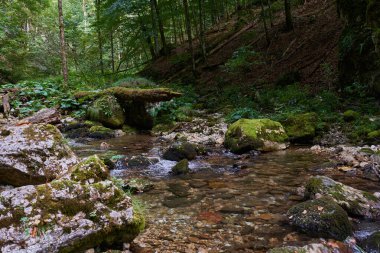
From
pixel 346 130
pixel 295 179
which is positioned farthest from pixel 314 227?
pixel 346 130

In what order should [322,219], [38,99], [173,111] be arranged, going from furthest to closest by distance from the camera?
[38,99]
[173,111]
[322,219]

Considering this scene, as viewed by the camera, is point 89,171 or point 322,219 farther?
point 322,219

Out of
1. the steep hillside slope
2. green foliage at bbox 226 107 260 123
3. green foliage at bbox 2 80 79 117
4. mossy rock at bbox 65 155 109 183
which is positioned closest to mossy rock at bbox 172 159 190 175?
mossy rock at bbox 65 155 109 183

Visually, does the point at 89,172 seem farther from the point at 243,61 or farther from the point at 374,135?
the point at 243,61

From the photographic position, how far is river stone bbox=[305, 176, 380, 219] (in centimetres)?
399

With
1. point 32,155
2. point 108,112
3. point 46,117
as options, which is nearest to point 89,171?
point 32,155

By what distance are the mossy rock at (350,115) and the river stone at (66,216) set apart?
792 cm

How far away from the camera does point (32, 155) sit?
12.4 ft

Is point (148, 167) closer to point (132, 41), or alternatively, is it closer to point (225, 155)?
point (225, 155)

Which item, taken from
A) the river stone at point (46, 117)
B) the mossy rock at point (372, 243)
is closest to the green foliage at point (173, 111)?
the river stone at point (46, 117)

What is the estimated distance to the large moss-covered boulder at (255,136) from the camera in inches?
320

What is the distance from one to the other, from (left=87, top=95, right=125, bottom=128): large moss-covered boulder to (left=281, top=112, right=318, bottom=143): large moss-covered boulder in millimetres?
5923

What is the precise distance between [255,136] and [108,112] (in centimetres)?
602

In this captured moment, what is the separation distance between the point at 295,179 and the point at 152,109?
7.59 meters
